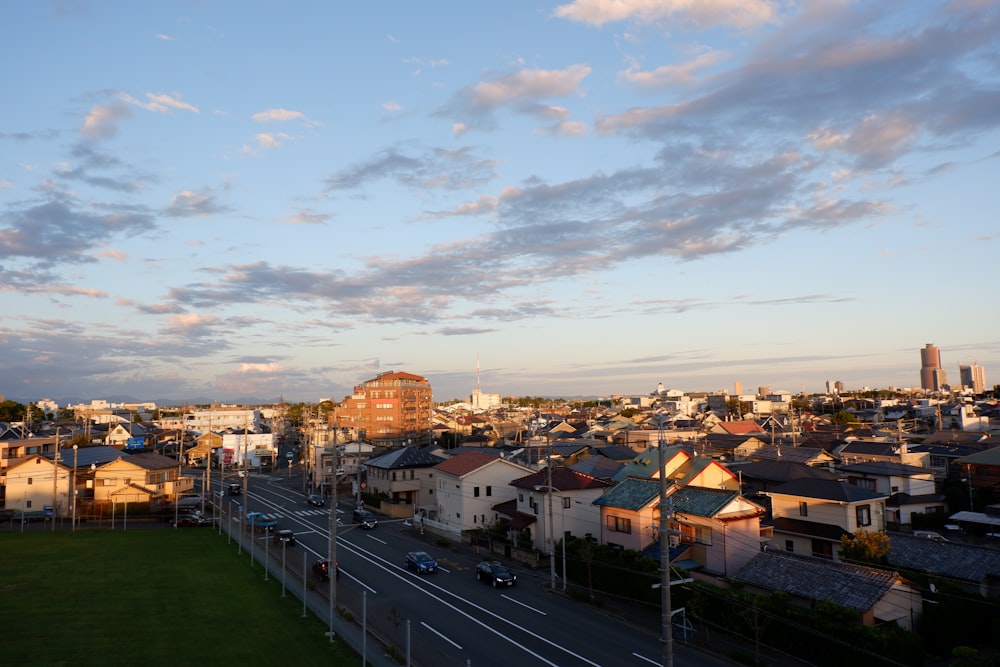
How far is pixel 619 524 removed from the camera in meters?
36.7

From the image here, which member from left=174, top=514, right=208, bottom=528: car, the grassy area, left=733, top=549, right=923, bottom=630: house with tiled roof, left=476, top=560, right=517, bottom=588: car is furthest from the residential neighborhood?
the grassy area

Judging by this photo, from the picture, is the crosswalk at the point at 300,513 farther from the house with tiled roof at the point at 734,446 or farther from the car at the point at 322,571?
the house with tiled roof at the point at 734,446

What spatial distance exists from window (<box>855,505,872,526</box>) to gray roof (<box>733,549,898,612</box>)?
34.0 ft

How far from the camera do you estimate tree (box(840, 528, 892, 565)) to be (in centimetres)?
2972

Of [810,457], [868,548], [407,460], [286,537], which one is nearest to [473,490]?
[407,460]

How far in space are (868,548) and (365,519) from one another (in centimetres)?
3676

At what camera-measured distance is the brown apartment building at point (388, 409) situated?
4599 inches

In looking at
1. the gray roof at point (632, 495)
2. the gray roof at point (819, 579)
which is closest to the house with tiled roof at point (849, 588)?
the gray roof at point (819, 579)

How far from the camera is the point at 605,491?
41094 mm

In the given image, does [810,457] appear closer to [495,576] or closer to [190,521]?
[495,576]

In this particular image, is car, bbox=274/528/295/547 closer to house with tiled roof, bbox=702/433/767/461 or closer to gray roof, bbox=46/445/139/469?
gray roof, bbox=46/445/139/469

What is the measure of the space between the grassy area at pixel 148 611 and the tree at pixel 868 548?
942 inches

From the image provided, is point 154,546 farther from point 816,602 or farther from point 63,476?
point 816,602

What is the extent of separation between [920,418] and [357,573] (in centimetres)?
12916
